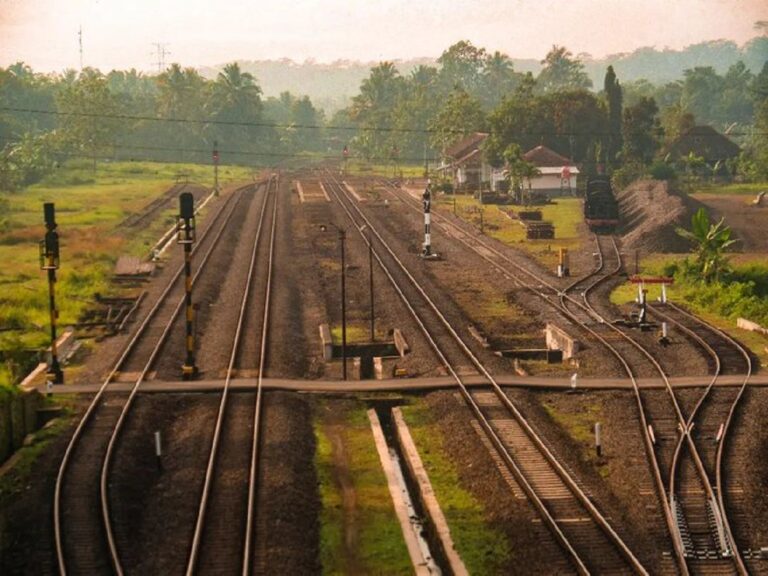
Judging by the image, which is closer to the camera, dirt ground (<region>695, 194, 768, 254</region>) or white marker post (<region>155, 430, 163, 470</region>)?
white marker post (<region>155, 430, 163, 470</region>)

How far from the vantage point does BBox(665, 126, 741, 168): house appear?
11075 centimetres

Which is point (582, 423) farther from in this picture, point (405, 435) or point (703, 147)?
point (703, 147)

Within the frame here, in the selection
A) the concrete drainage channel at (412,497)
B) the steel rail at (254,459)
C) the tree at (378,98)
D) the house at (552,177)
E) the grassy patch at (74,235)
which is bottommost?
the concrete drainage channel at (412,497)

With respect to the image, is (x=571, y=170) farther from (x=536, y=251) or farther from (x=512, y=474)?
(x=512, y=474)

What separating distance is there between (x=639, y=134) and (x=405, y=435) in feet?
264

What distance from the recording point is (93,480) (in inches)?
921

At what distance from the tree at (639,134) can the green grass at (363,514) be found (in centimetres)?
7884

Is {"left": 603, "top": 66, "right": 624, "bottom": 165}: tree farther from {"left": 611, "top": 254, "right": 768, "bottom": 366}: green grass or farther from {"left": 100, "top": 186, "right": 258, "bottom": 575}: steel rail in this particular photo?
{"left": 100, "top": 186, "right": 258, "bottom": 575}: steel rail

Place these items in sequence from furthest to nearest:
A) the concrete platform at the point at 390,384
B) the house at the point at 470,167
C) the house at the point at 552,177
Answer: the house at the point at 470,167 < the house at the point at 552,177 < the concrete platform at the point at 390,384

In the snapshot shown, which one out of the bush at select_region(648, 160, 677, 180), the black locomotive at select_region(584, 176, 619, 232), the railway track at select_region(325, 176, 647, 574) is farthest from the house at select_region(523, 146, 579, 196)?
the railway track at select_region(325, 176, 647, 574)

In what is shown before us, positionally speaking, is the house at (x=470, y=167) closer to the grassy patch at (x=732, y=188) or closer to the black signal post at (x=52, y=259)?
the grassy patch at (x=732, y=188)

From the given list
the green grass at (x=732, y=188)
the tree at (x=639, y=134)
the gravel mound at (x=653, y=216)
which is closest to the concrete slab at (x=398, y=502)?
the gravel mound at (x=653, y=216)

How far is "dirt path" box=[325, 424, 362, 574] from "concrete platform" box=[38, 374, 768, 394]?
309cm

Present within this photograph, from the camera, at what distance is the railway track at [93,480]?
19.5 meters
